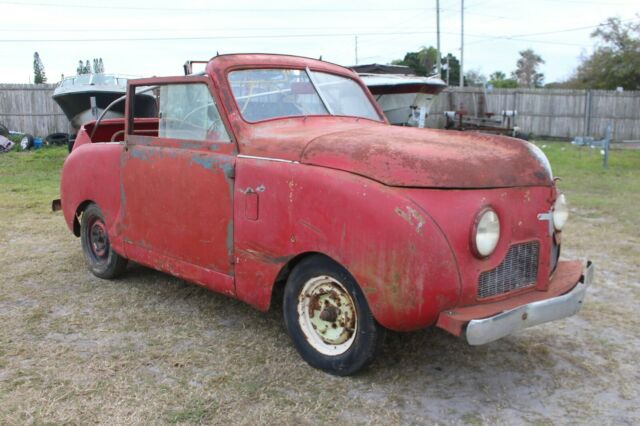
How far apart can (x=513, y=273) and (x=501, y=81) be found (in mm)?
57278

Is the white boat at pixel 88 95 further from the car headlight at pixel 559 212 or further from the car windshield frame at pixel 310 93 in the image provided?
the car headlight at pixel 559 212

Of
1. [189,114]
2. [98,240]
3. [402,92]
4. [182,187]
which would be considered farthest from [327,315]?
[402,92]

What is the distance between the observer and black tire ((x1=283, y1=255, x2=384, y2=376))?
313 centimetres

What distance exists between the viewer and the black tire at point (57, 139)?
56.3ft

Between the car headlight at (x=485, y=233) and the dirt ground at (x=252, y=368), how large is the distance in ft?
2.76

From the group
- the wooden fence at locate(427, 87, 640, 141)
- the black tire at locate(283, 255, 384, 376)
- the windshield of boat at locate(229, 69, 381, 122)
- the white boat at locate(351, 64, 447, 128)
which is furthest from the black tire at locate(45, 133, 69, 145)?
the black tire at locate(283, 255, 384, 376)

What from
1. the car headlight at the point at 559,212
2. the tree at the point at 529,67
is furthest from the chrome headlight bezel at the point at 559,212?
the tree at the point at 529,67

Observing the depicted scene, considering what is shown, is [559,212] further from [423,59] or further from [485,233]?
[423,59]

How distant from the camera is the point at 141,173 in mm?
4367

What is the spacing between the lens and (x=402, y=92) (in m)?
16.9

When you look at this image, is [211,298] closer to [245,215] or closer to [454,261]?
[245,215]

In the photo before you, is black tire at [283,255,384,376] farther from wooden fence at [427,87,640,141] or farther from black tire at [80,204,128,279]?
wooden fence at [427,87,640,141]

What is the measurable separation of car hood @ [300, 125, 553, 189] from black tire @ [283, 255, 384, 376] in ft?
1.90

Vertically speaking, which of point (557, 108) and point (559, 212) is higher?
point (557, 108)
